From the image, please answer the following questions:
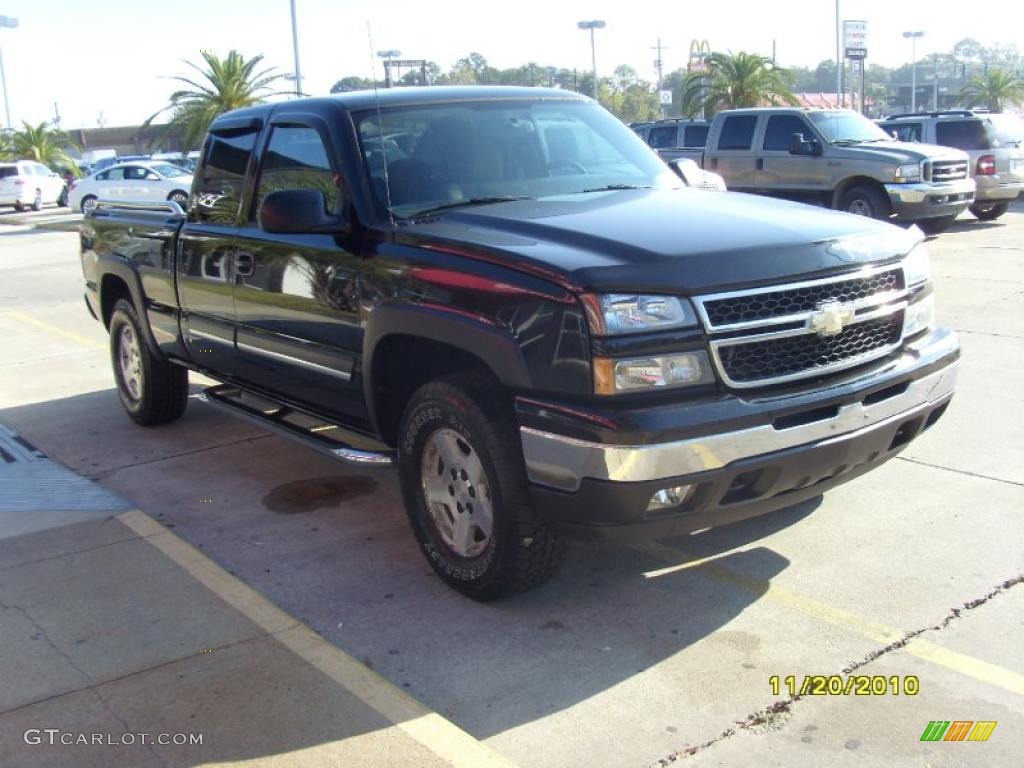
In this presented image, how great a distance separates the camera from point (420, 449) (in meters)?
4.47

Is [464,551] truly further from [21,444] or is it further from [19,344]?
[19,344]

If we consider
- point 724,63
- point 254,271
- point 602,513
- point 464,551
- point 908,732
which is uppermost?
point 724,63

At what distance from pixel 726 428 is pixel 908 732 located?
1071 millimetres

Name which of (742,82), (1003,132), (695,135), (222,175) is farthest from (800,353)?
(742,82)

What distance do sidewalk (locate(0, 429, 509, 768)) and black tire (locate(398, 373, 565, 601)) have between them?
23.9 inches

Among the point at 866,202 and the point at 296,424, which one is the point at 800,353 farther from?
the point at 866,202

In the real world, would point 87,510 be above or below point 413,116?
below

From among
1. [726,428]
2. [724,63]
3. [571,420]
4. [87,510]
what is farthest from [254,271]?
[724,63]

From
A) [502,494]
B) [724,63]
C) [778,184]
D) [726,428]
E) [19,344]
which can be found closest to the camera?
[726,428]

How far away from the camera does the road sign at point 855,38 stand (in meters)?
34.7

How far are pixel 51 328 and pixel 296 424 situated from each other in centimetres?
773

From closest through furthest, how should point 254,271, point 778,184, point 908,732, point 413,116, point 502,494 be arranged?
point 908,732 → point 502,494 → point 413,116 → point 254,271 → point 778,184

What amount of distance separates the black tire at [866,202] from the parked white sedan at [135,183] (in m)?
17.3

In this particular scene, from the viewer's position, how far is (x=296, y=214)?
473 cm
